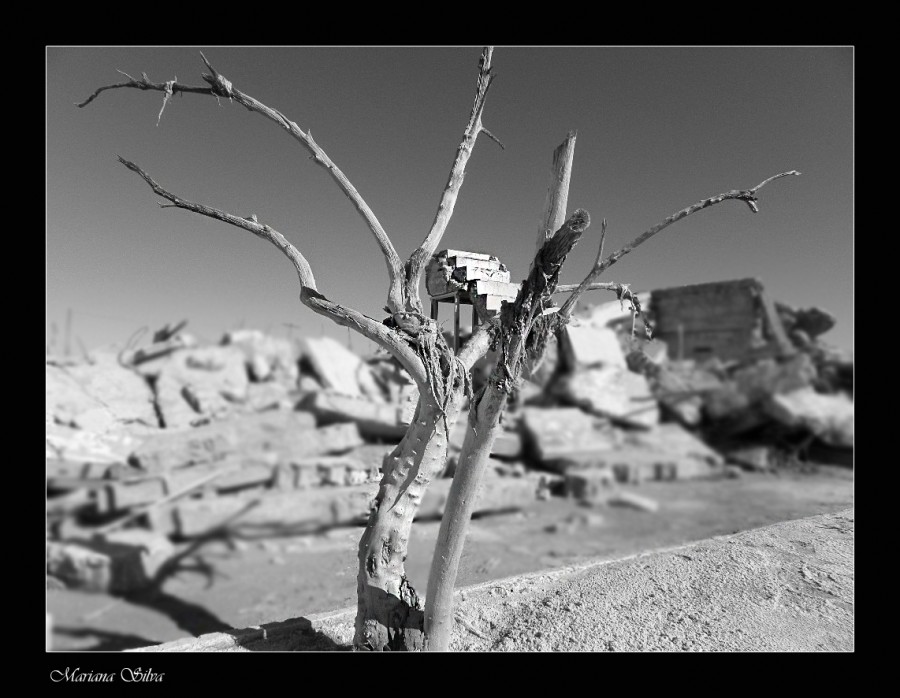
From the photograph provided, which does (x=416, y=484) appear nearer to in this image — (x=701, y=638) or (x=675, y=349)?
(x=701, y=638)

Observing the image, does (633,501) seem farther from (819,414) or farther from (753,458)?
(819,414)

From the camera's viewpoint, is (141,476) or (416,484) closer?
(416,484)

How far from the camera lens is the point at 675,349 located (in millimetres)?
14891

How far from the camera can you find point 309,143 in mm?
2957

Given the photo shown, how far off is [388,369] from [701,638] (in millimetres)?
9201

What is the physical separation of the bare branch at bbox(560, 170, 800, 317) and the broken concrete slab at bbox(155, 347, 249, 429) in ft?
27.2

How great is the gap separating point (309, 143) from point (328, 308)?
3.11 ft

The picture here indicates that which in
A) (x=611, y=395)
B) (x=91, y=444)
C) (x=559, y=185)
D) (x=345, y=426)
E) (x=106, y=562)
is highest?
(x=559, y=185)

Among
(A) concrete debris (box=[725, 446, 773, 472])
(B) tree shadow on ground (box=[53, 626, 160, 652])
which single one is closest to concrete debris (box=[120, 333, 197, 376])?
(B) tree shadow on ground (box=[53, 626, 160, 652])

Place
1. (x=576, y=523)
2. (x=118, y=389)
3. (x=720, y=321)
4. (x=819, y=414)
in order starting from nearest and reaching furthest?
(x=576, y=523) → (x=118, y=389) → (x=819, y=414) → (x=720, y=321)

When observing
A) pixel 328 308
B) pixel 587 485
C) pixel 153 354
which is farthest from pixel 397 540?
pixel 153 354

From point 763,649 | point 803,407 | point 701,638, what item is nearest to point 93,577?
point 701,638

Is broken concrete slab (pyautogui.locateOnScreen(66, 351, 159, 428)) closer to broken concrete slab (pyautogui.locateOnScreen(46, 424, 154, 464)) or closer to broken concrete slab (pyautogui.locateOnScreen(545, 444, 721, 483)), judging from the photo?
broken concrete slab (pyautogui.locateOnScreen(46, 424, 154, 464))

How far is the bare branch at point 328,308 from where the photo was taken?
2.75 metres
